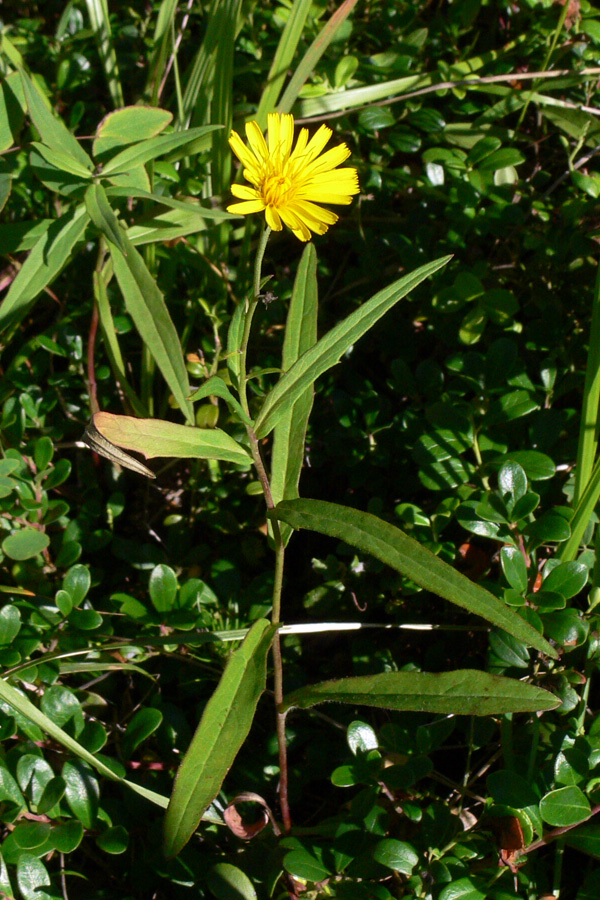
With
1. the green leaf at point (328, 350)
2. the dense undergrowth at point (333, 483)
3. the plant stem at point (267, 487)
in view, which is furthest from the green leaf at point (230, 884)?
the green leaf at point (328, 350)

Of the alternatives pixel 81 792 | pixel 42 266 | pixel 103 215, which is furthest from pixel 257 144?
pixel 81 792

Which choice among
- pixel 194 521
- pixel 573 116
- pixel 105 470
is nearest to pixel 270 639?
pixel 194 521

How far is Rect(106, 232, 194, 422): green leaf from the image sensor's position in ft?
4.47

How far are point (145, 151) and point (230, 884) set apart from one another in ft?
4.36

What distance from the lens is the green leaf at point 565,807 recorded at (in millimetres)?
1040

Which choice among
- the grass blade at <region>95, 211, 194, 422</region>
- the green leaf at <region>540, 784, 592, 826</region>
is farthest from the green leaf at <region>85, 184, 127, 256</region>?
the green leaf at <region>540, 784, 592, 826</region>

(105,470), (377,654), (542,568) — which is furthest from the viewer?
(105,470)

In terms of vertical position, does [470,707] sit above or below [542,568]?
above

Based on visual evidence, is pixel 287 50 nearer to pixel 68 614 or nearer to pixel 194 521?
pixel 194 521

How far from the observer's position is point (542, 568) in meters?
1.30

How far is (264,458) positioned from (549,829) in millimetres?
962

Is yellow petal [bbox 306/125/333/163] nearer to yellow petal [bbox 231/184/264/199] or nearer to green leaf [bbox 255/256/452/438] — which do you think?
yellow petal [bbox 231/184/264/199]

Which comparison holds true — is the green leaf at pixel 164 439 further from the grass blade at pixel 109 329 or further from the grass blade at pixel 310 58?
the grass blade at pixel 310 58

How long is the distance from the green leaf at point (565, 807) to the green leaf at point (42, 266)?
4.04 feet
